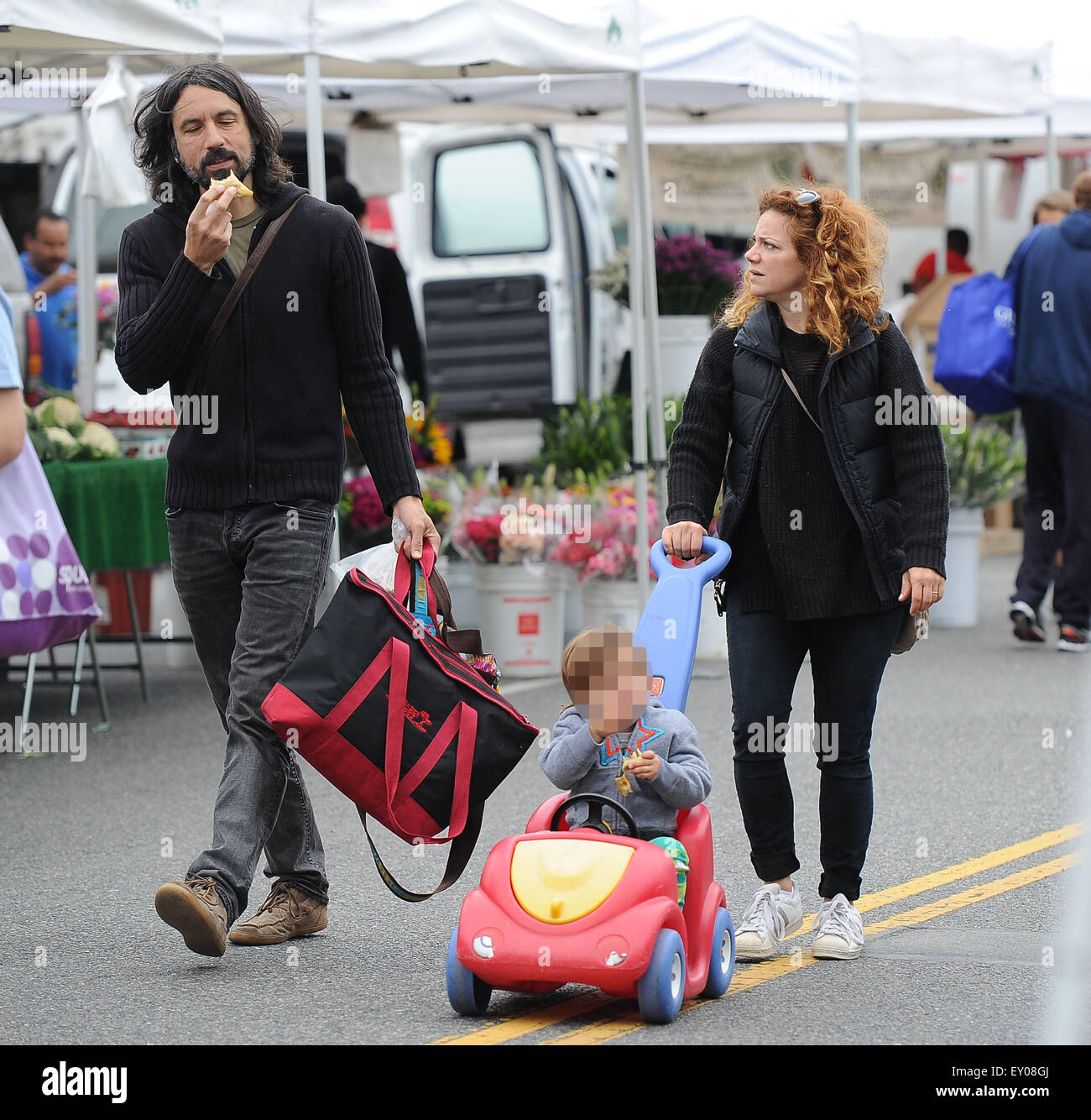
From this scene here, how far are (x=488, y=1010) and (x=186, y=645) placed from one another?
6155 millimetres

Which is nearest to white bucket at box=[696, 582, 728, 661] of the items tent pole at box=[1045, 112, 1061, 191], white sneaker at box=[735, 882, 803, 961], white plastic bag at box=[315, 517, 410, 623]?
tent pole at box=[1045, 112, 1061, 191]

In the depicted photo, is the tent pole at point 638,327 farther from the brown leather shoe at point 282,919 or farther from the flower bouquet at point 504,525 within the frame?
the brown leather shoe at point 282,919

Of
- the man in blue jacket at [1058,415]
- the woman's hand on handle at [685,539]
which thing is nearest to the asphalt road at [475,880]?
the woman's hand on handle at [685,539]

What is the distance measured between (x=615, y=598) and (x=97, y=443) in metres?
2.66

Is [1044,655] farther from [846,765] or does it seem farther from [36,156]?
[36,156]

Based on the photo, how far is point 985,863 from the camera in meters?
5.76

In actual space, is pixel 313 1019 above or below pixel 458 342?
below

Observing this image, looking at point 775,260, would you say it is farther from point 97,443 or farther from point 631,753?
point 97,443

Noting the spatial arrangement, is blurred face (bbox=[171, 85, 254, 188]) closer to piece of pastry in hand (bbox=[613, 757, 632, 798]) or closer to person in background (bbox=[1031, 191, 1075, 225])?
piece of pastry in hand (bbox=[613, 757, 632, 798])

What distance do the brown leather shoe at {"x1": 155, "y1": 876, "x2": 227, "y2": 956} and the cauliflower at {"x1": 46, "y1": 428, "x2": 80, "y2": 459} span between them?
4191 millimetres

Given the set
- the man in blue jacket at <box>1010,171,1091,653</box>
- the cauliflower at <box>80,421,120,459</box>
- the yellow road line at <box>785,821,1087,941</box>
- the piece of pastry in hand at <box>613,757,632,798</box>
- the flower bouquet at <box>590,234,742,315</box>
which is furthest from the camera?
the flower bouquet at <box>590,234,742,315</box>

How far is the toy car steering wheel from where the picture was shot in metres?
4.12

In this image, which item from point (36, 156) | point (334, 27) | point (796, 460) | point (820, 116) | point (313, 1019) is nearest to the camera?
point (313, 1019)
